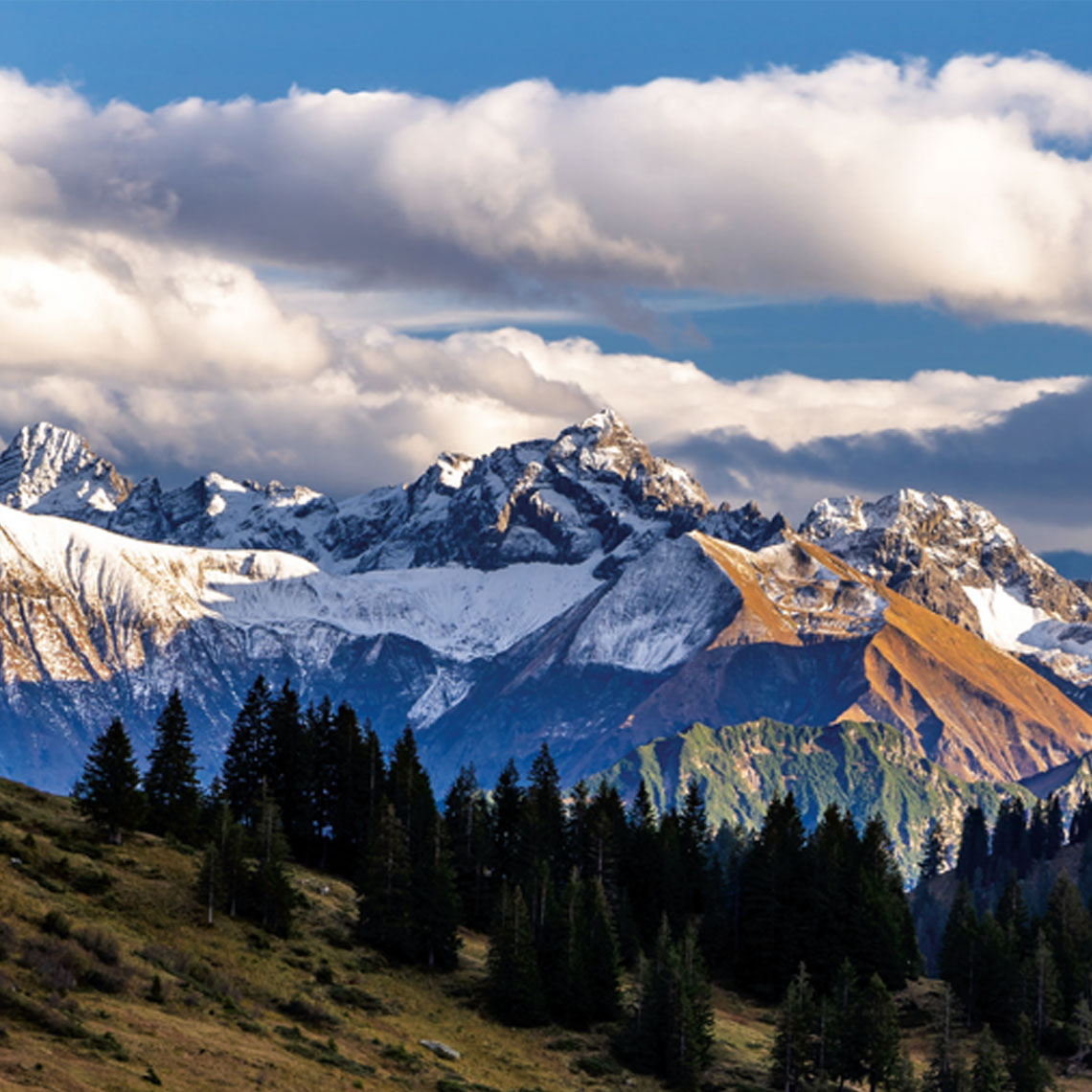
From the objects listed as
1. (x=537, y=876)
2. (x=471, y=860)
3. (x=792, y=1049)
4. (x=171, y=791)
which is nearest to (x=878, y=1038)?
(x=792, y=1049)

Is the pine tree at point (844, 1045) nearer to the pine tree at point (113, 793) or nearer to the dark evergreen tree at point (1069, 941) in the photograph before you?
the dark evergreen tree at point (1069, 941)

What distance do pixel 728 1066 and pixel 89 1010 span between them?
5220cm

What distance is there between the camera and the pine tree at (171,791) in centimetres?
12962

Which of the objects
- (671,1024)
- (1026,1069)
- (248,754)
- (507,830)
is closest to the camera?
(671,1024)

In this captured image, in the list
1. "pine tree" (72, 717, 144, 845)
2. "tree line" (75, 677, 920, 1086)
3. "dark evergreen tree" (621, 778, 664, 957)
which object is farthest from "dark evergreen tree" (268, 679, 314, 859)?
"pine tree" (72, 717, 144, 845)

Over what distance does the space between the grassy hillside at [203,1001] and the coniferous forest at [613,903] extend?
3175 millimetres

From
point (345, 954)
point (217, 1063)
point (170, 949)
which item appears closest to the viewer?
point (217, 1063)

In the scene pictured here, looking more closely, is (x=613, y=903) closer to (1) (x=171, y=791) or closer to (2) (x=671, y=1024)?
(2) (x=671, y=1024)

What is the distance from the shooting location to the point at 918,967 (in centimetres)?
16025

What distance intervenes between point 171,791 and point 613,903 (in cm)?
4086

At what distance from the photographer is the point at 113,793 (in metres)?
118

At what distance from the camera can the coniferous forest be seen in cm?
11431

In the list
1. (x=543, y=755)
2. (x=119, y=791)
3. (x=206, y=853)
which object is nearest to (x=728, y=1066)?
(x=206, y=853)

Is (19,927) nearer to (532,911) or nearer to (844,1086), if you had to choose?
(532,911)
